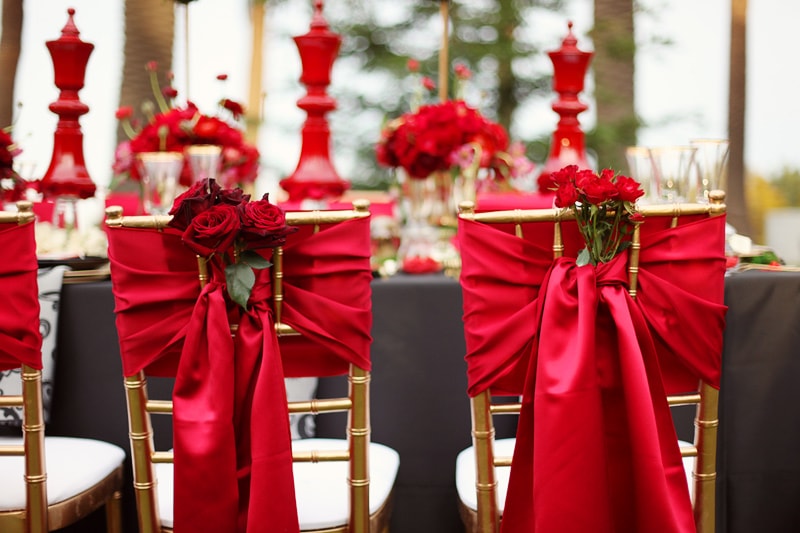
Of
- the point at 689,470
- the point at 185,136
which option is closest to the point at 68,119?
the point at 185,136

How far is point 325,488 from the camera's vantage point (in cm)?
146

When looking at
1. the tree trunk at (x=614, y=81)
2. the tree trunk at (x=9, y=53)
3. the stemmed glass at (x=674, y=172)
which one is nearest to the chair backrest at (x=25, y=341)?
the stemmed glass at (x=674, y=172)

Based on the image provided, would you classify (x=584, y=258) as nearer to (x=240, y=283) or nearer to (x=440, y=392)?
(x=240, y=283)

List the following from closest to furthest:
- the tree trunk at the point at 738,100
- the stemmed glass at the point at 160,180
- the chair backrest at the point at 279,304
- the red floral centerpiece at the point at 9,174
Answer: the chair backrest at the point at 279,304
the red floral centerpiece at the point at 9,174
the stemmed glass at the point at 160,180
the tree trunk at the point at 738,100

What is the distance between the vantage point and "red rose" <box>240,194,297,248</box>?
46.8 inches

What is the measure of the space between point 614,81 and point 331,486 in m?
4.76

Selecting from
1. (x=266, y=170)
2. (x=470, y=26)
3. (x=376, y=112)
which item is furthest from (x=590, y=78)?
(x=266, y=170)

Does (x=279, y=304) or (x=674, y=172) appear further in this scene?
(x=674, y=172)

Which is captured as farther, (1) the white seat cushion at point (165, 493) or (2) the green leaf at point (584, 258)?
(1) the white seat cushion at point (165, 493)

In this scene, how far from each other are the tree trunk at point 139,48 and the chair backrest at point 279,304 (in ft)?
12.0

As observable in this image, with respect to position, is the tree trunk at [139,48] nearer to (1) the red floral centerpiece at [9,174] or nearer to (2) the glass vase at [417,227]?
(1) the red floral centerpiece at [9,174]

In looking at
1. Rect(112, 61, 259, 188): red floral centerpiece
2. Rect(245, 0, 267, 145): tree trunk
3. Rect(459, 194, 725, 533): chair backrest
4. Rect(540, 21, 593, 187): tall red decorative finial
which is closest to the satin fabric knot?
Rect(459, 194, 725, 533): chair backrest

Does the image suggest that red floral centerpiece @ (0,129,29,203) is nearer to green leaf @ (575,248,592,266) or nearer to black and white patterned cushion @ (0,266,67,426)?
black and white patterned cushion @ (0,266,67,426)

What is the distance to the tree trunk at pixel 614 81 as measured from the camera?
546 centimetres
